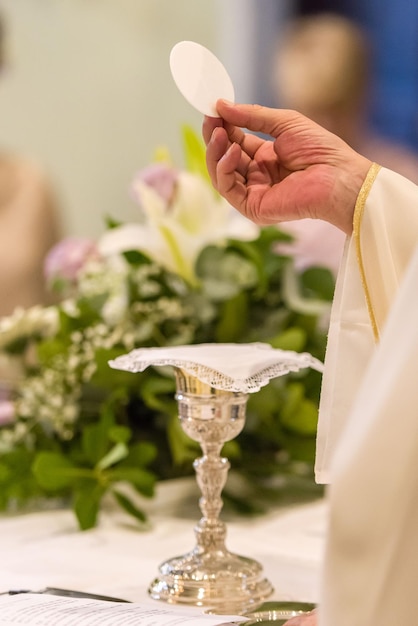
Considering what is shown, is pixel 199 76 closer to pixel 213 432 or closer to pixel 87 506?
pixel 213 432

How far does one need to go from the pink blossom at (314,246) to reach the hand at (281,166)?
0.51m

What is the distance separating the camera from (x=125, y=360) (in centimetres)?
99

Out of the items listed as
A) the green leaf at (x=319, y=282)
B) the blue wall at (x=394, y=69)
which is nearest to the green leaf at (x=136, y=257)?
the green leaf at (x=319, y=282)

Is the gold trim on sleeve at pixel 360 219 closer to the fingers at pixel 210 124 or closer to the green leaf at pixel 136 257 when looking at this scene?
the fingers at pixel 210 124

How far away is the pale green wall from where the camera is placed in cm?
337

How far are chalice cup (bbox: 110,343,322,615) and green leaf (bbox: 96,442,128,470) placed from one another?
21 cm

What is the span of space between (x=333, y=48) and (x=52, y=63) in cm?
107

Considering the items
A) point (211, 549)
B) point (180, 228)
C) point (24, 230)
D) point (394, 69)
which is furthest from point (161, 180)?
point (394, 69)

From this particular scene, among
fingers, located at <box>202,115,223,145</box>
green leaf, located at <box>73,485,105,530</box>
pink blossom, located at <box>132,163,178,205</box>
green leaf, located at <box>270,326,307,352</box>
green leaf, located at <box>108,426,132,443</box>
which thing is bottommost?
green leaf, located at <box>73,485,105,530</box>

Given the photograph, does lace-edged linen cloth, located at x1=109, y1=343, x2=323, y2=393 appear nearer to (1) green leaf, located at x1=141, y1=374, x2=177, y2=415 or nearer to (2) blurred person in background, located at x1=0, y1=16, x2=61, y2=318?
(1) green leaf, located at x1=141, y1=374, x2=177, y2=415

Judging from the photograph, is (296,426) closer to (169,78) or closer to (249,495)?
(249,495)

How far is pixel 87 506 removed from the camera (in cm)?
121

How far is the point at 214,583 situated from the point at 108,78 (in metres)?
2.71

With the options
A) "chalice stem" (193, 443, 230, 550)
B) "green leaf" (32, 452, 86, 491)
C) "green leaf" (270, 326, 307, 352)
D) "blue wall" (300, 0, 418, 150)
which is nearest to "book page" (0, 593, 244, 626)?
"chalice stem" (193, 443, 230, 550)
